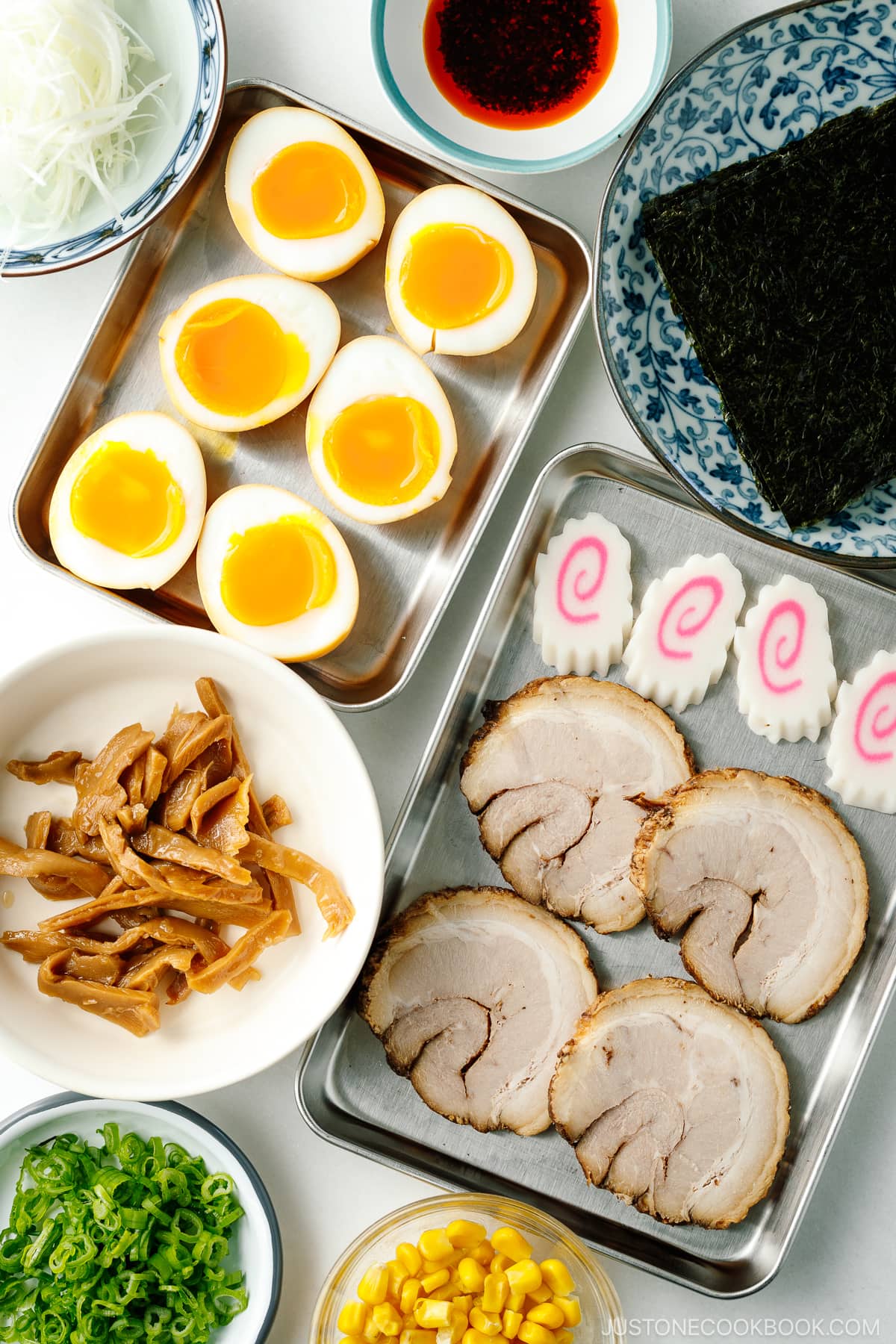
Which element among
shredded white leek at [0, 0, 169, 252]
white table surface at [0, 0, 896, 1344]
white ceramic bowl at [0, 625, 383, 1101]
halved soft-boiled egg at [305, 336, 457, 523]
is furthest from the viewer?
white table surface at [0, 0, 896, 1344]

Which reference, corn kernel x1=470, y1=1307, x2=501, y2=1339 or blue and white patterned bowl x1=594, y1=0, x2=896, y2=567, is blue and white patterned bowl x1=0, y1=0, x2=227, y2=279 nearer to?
blue and white patterned bowl x1=594, y1=0, x2=896, y2=567

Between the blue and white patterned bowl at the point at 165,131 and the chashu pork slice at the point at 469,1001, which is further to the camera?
the chashu pork slice at the point at 469,1001

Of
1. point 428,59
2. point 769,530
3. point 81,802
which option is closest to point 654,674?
point 769,530

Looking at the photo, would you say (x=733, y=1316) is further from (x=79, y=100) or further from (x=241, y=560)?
(x=79, y=100)

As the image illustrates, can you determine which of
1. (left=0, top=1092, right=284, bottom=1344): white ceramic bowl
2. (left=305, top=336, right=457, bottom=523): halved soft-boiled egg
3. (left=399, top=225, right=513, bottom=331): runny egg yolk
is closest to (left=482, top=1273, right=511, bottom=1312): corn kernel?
(left=0, top=1092, right=284, bottom=1344): white ceramic bowl

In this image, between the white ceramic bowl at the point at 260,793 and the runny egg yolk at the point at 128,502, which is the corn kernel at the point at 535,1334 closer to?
the white ceramic bowl at the point at 260,793

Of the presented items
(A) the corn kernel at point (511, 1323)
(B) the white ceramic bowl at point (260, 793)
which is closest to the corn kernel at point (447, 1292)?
(A) the corn kernel at point (511, 1323)

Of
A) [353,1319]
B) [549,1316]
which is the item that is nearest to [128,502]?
[353,1319]
